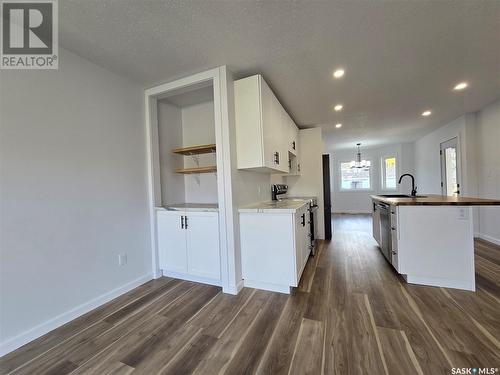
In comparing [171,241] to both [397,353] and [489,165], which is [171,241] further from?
[489,165]

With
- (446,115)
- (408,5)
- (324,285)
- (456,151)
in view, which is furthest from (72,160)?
(456,151)

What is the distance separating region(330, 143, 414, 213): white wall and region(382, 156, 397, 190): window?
108 millimetres

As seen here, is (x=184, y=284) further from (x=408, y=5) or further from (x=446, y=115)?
(x=446, y=115)

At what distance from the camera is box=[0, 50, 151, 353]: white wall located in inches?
64.4

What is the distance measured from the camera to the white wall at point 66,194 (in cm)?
164

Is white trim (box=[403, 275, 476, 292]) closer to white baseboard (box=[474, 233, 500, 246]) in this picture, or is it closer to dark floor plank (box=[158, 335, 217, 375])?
dark floor plank (box=[158, 335, 217, 375])

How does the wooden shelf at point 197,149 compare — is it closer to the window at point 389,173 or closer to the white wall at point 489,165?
the white wall at point 489,165

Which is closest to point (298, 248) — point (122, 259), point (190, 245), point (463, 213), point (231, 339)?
point (231, 339)

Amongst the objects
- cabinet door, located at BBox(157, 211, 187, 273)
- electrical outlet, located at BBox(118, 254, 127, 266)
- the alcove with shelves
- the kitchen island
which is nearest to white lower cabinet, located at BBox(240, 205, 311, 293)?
cabinet door, located at BBox(157, 211, 187, 273)

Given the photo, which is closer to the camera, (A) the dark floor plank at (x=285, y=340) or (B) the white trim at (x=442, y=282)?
(A) the dark floor plank at (x=285, y=340)

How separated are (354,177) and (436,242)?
6.42 metres

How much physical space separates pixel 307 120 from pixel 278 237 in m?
2.93

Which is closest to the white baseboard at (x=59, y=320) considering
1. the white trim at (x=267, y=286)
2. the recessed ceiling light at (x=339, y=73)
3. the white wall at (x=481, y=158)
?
the white trim at (x=267, y=286)

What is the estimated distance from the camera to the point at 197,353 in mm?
1512
